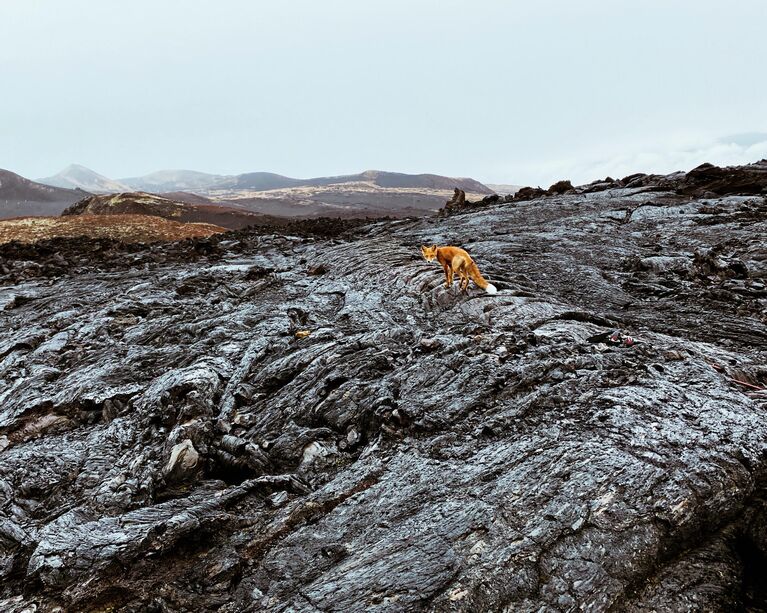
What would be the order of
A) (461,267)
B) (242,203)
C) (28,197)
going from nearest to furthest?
(461,267) → (28,197) → (242,203)

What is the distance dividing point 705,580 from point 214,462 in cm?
708

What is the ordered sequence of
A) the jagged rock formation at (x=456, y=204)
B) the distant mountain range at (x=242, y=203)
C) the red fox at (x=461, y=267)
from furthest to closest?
the distant mountain range at (x=242, y=203) → the jagged rock formation at (x=456, y=204) → the red fox at (x=461, y=267)

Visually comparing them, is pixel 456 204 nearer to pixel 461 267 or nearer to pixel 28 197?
pixel 461 267

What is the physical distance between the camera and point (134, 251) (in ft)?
77.6

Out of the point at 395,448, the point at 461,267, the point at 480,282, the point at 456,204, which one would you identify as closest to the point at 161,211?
Answer: the point at 456,204

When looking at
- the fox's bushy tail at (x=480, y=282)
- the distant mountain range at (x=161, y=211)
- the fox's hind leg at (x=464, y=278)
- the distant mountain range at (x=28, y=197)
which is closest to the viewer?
the fox's bushy tail at (x=480, y=282)

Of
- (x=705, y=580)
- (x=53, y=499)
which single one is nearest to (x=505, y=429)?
(x=705, y=580)

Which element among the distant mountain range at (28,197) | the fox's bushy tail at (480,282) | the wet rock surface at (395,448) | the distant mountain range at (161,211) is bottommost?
the wet rock surface at (395,448)

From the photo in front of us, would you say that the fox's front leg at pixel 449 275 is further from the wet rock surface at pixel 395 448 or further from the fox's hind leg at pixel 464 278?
the wet rock surface at pixel 395 448

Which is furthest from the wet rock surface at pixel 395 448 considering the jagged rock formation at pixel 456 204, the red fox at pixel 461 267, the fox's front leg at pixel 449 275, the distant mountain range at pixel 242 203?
the distant mountain range at pixel 242 203

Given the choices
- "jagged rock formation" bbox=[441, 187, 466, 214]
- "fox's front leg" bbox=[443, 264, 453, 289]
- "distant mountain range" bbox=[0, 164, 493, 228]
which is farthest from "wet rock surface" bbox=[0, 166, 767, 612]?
"distant mountain range" bbox=[0, 164, 493, 228]

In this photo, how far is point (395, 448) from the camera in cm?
721

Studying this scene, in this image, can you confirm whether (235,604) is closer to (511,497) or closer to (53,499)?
(511,497)

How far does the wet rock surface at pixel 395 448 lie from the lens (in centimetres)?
522
